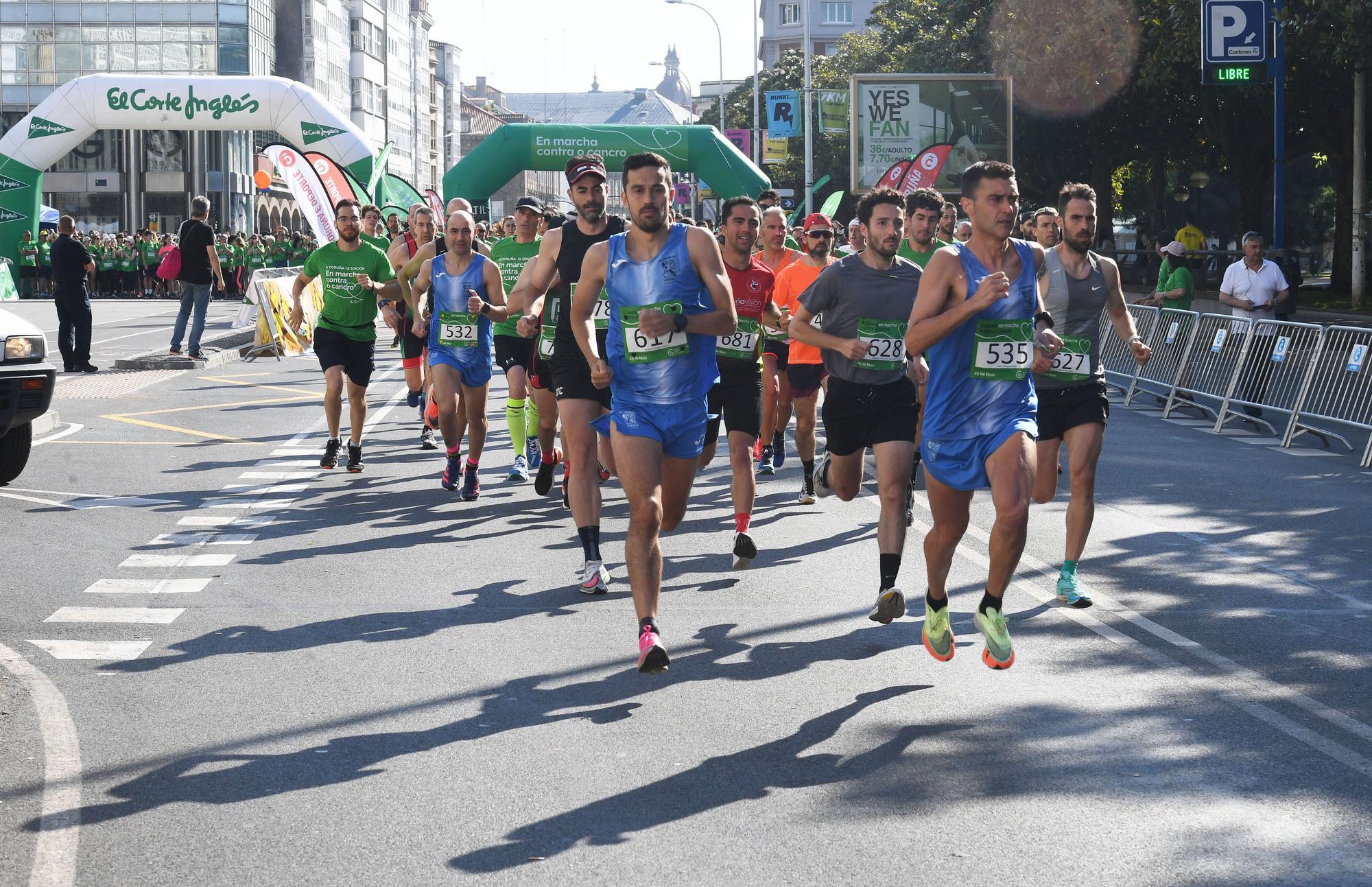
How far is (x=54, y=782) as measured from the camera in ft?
16.8

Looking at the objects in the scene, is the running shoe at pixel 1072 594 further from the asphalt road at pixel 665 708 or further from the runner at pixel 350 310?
the runner at pixel 350 310

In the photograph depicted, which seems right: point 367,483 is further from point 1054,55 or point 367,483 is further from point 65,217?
point 1054,55

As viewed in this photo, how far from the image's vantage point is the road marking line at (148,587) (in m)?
8.18

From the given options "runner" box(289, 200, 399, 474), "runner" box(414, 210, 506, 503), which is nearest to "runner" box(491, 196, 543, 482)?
"runner" box(414, 210, 506, 503)

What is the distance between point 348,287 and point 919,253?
4101 millimetres

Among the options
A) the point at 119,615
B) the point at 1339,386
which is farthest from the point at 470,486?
the point at 1339,386

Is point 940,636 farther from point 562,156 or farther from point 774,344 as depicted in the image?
point 562,156

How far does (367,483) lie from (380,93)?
324 ft

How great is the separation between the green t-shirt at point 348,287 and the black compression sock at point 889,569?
19.5 feet

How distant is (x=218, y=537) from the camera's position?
987cm

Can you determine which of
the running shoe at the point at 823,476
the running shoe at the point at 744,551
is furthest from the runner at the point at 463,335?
the running shoe at the point at 744,551

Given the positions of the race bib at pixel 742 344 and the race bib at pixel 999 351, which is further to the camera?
the race bib at pixel 742 344

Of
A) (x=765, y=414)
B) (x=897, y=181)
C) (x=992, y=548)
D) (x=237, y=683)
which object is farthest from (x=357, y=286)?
(x=897, y=181)

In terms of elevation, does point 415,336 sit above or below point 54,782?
above
